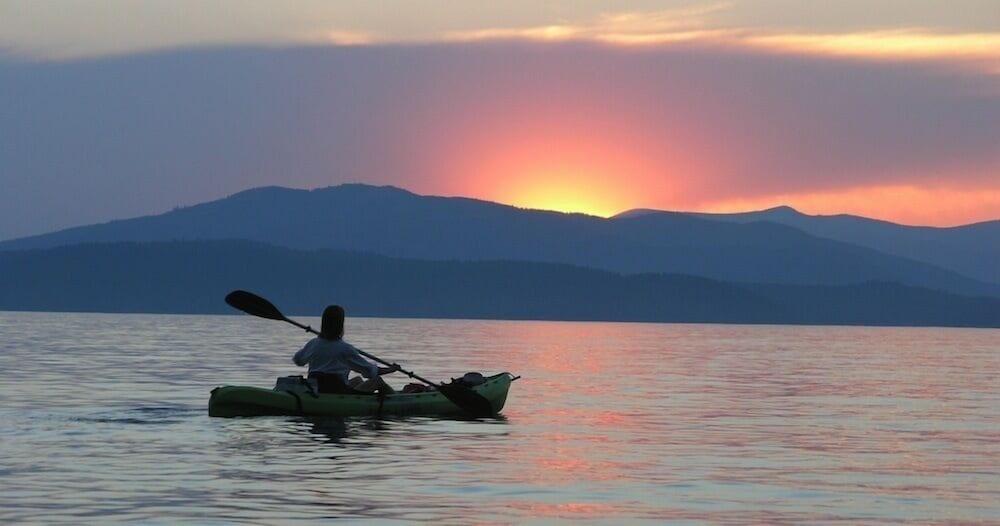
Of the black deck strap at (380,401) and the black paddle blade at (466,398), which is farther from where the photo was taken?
the black paddle blade at (466,398)

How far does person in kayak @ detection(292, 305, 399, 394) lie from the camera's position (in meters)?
27.2

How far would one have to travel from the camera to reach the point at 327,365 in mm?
27812

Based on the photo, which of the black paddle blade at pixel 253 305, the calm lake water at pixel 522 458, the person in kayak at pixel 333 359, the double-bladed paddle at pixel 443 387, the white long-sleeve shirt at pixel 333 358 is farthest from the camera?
the black paddle blade at pixel 253 305

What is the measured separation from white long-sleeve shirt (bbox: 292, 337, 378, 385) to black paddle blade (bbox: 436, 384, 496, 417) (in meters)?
2.15

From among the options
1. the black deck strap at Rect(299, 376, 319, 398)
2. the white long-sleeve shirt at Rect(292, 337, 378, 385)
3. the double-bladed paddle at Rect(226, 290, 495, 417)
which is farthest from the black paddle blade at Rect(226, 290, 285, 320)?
the white long-sleeve shirt at Rect(292, 337, 378, 385)

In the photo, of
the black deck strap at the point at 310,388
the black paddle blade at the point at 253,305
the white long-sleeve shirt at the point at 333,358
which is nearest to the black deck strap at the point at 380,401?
the white long-sleeve shirt at the point at 333,358

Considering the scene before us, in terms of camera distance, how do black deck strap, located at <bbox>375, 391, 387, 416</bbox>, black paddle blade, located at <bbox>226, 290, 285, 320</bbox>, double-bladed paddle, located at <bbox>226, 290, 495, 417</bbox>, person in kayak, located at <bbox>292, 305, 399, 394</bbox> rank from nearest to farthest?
person in kayak, located at <bbox>292, 305, 399, 394</bbox>, black deck strap, located at <bbox>375, 391, 387, 416</bbox>, double-bladed paddle, located at <bbox>226, 290, 495, 417</bbox>, black paddle blade, located at <bbox>226, 290, 285, 320</bbox>

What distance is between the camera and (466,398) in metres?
30.0

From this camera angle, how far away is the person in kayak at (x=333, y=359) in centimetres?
2725

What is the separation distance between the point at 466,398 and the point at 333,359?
3258 mm

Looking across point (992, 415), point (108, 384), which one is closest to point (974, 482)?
point (992, 415)

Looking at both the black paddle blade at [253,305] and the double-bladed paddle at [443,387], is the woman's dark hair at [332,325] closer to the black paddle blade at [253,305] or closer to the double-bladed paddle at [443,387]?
the double-bladed paddle at [443,387]

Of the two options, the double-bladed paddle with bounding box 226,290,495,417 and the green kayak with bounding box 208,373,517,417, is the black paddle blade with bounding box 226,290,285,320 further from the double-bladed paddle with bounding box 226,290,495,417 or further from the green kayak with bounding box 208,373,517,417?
the green kayak with bounding box 208,373,517,417

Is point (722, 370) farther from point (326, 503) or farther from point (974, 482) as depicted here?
point (326, 503)
